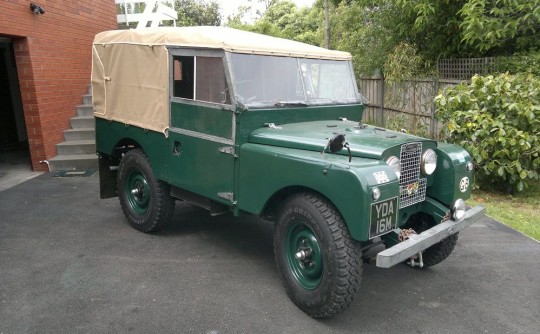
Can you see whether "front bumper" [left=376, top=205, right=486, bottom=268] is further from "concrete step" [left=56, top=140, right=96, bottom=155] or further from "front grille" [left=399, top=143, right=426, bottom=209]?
"concrete step" [left=56, top=140, right=96, bottom=155]

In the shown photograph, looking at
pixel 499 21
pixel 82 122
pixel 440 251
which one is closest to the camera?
pixel 440 251

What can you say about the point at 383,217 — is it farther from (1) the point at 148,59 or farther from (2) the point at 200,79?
(1) the point at 148,59

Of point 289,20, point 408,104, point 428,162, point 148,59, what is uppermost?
point 289,20

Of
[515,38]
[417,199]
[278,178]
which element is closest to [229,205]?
[278,178]

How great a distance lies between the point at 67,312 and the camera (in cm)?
348

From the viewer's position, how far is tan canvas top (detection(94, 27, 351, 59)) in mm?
4062

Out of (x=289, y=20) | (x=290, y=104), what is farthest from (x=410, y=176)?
(x=289, y=20)

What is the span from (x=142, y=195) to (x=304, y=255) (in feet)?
8.21

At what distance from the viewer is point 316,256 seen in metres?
3.46

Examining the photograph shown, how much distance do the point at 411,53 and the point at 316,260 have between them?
7.02 m

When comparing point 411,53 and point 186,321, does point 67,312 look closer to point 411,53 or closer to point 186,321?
point 186,321

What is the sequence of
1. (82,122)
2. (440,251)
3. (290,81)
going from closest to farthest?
(440,251)
(290,81)
(82,122)

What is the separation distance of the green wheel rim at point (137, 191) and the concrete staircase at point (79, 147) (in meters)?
3.36

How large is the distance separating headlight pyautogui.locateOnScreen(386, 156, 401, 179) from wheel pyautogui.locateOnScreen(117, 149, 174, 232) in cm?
257
